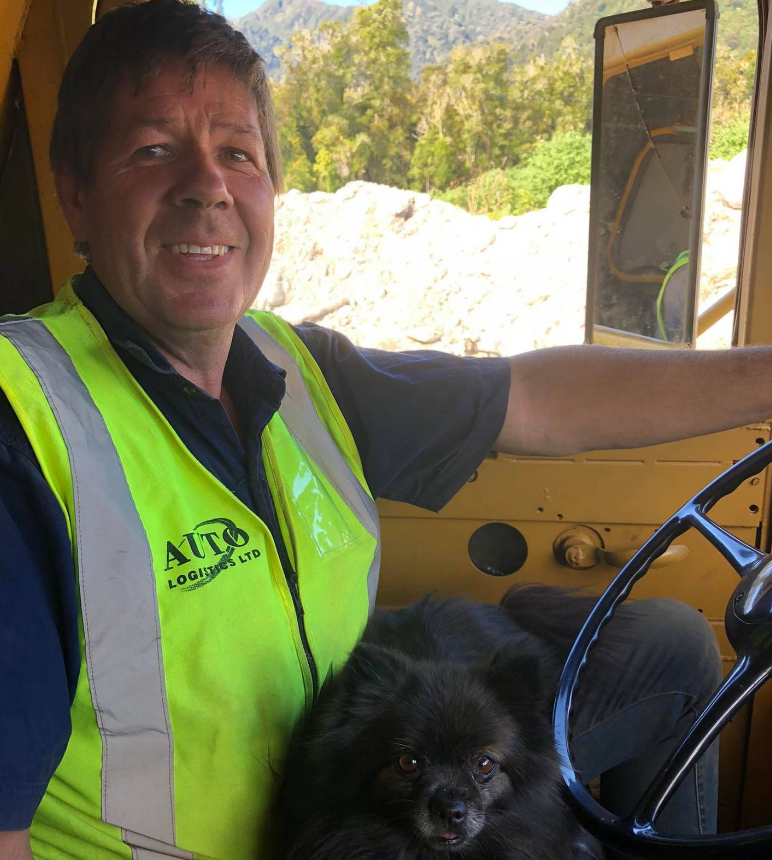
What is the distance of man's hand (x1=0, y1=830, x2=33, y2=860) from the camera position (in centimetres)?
102

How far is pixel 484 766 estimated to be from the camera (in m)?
1.45

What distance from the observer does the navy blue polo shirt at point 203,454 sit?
3.35 feet

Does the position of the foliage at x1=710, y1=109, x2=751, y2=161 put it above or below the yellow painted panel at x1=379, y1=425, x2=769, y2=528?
above

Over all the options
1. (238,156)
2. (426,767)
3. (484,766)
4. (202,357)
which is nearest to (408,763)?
(426,767)

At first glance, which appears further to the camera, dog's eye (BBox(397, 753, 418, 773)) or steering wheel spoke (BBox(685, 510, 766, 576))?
dog's eye (BBox(397, 753, 418, 773))

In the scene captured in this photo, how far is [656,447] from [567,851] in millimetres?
974

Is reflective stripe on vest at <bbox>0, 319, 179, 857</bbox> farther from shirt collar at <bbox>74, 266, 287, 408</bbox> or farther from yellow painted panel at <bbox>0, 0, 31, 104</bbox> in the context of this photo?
yellow painted panel at <bbox>0, 0, 31, 104</bbox>

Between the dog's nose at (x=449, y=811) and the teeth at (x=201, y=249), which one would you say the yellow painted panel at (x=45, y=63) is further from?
the dog's nose at (x=449, y=811)

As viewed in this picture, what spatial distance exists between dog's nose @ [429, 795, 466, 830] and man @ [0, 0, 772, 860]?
293 mm

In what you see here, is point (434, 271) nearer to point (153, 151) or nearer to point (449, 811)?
point (153, 151)

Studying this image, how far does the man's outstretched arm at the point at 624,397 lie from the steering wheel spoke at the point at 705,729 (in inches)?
28.7

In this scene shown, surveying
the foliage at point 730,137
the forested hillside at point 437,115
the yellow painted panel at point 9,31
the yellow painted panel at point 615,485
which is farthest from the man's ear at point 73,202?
the foliage at point 730,137

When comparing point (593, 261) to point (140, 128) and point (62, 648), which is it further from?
point (62, 648)

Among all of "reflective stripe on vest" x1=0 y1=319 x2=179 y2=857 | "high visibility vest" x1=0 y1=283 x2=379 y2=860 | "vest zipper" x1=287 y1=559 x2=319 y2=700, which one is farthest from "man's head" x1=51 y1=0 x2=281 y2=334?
"vest zipper" x1=287 y1=559 x2=319 y2=700
